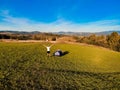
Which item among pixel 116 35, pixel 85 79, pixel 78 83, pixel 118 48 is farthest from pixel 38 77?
pixel 116 35

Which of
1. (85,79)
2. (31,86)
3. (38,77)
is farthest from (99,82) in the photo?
(31,86)

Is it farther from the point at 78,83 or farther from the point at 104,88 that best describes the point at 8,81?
the point at 104,88

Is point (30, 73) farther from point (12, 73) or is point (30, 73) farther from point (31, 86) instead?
point (31, 86)

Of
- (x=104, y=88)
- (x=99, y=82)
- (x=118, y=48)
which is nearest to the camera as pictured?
(x=104, y=88)

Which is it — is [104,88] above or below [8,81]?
below

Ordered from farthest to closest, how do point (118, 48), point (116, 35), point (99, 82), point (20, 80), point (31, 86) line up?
point (116, 35), point (118, 48), point (99, 82), point (20, 80), point (31, 86)

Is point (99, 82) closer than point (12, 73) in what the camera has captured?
No

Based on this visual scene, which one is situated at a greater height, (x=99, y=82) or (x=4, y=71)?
(x=4, y=71)

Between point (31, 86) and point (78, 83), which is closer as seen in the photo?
point (31, 86)

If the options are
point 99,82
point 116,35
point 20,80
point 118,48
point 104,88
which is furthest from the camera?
point 116,35
